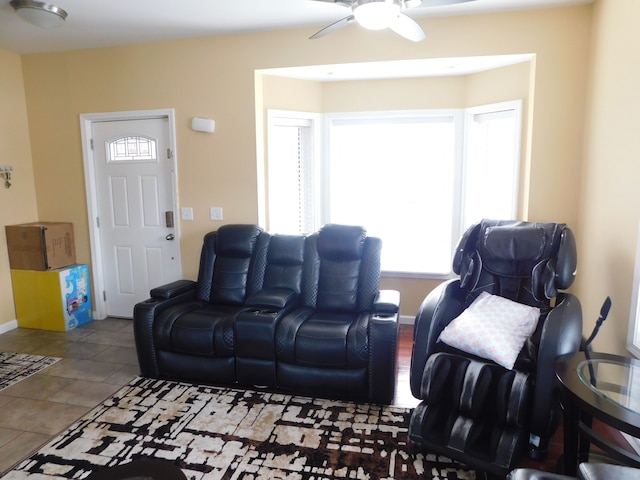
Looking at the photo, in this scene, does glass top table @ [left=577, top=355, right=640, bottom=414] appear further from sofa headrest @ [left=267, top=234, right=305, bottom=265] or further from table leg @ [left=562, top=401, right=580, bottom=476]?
sofa headrest @ [left=267, top=234, right=305, bottom=265]

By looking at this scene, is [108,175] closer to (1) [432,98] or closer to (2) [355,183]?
(2) [355,183]

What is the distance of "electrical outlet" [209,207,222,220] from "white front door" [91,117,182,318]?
0.38 metres

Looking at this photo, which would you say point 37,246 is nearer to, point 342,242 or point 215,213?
point 215,213

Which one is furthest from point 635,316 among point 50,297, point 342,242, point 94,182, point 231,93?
point 50,297

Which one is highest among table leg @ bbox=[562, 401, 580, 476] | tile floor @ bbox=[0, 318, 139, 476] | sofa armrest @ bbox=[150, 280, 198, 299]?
sofa armrest @ bbox=[150, 280, 198, 299]

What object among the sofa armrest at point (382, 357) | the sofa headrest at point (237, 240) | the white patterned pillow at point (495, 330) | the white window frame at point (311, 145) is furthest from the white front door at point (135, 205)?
the white patterned pillow at point (495, 330)

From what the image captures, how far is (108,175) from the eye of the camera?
165 inches

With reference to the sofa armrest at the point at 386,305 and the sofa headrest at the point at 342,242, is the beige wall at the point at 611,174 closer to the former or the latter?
the sofa armrest at the point at 386,305

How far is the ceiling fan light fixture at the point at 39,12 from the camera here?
2.88 metres

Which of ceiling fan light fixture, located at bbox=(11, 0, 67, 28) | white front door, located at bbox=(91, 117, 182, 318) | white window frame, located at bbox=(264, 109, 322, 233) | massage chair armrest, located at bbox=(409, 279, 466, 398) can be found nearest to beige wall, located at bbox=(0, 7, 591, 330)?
white front door, located at bbox=(91, 117, 182, 318)

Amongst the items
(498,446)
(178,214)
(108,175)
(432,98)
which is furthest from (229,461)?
(432,98)

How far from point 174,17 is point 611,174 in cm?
332

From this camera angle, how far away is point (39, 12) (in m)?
2.94

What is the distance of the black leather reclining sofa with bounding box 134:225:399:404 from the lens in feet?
8.94
